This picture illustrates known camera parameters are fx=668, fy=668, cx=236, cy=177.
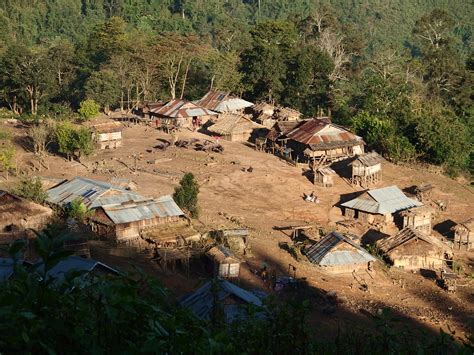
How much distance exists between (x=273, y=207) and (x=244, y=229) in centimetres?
763

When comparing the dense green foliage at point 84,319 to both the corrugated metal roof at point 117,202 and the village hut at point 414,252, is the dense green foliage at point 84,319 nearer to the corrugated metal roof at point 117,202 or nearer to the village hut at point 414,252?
the corrugated metal roof at point 117,202

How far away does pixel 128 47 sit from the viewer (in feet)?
190

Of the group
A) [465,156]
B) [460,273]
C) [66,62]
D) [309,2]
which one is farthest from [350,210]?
[309,2]

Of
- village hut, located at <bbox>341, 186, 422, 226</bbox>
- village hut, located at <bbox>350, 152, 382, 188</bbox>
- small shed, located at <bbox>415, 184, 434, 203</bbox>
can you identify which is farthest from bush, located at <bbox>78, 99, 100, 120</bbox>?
small shed, located at <bbox>415, 184, 434, 203</bbox>

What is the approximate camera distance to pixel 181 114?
48656 millimetres

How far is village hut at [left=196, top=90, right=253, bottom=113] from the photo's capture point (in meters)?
51.6

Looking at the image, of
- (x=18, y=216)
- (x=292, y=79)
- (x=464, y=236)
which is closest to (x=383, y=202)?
(x=464, y=236)

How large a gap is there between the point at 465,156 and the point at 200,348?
41.3 meters

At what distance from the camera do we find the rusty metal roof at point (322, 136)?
4091cm

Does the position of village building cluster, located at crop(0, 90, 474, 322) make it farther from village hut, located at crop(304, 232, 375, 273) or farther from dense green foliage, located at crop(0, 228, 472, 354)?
dense green foliage, located at crop(0, 228, 472, 354)

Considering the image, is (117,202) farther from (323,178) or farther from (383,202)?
(323,178)

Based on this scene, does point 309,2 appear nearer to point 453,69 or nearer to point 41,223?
point 453,69

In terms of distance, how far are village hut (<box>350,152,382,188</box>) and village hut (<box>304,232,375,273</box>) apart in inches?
474

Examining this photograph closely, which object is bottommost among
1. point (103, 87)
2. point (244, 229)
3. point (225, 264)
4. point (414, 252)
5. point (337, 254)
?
point (103, 87)
